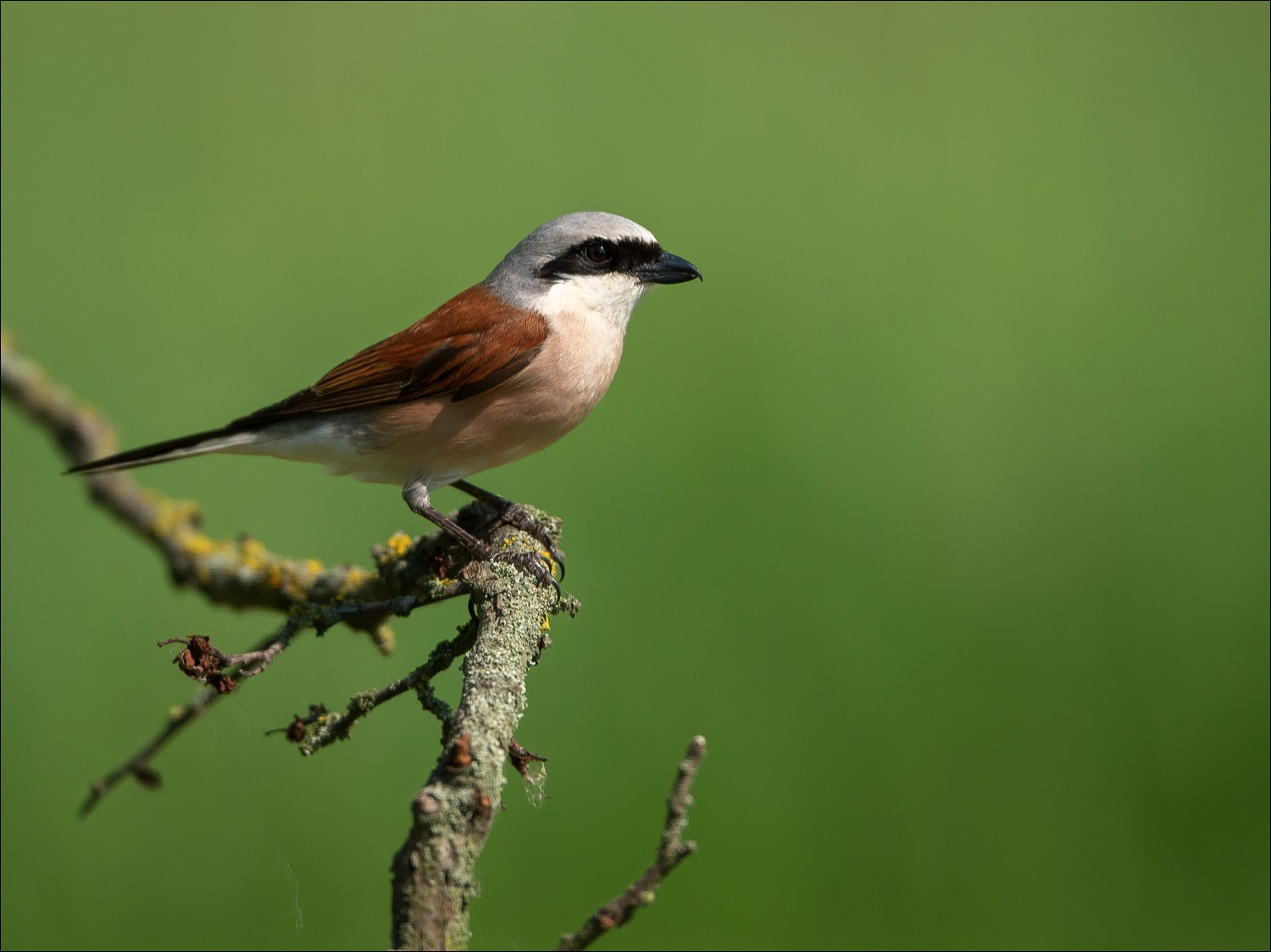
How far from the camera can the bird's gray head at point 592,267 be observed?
9.82 ft

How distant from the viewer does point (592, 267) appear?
3.04 metres

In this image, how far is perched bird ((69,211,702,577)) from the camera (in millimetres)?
2838

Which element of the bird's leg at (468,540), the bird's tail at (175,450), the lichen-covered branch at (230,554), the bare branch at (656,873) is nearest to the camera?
the bare branch at (656,873)

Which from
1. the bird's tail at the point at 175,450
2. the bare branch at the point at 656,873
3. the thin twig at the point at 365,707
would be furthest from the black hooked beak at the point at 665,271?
the bare branch at the point at 656,873

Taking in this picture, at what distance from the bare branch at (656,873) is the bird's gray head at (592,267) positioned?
6.46ft

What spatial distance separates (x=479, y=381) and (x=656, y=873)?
6.11 ft

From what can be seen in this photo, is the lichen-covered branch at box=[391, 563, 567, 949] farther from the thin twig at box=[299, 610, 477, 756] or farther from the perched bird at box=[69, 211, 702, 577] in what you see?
the perched bird at box=[69, 211, 702, 577]

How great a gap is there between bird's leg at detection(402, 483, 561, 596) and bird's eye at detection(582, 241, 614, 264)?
769mm

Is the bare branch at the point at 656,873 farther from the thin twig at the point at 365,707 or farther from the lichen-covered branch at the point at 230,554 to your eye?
the lichen-covered branch at the point at 230,554

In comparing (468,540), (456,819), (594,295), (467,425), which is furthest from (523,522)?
(456,819)

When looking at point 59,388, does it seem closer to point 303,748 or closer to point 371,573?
point 371,573

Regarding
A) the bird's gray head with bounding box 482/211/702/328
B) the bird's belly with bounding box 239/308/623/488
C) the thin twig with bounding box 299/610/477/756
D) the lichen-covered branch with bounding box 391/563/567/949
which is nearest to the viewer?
the lichen-covered branch with bounding box 391/563/567/949

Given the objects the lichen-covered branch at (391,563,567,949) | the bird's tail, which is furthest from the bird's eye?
the lichen-covered branch at (391,563,567,949)

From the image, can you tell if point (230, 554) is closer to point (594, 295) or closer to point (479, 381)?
point (479, 381)
